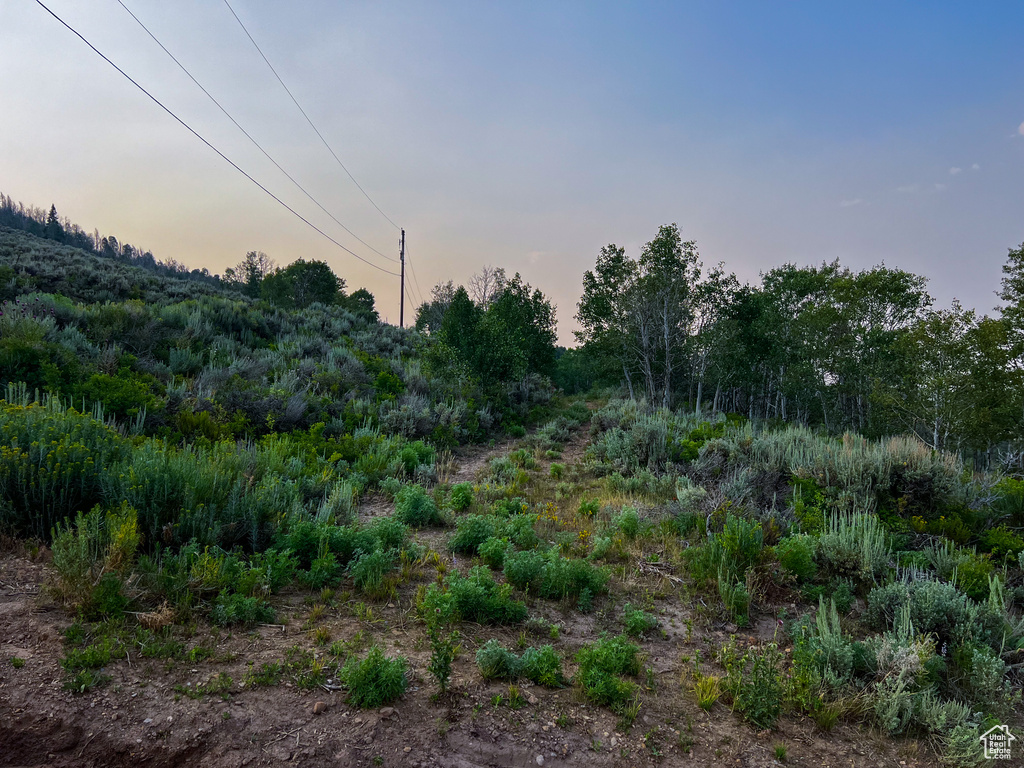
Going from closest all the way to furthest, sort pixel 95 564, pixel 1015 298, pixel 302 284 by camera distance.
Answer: pixel 95 564 < pixel 1015 298 < pixel 302 284

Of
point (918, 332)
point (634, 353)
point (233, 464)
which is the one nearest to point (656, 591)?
point (233, 464)

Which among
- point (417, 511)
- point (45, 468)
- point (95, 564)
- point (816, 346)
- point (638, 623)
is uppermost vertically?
point (816, 346)

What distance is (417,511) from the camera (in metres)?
6.48

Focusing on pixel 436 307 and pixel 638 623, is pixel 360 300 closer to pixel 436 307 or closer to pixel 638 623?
pixel 436 307

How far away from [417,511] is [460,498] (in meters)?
0.84

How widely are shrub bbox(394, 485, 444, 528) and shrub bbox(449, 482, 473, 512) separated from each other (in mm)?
520

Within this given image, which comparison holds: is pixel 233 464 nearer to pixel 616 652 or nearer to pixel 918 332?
pixel 616 652

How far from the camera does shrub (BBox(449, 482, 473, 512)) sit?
714cm

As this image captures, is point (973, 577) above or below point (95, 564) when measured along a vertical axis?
below

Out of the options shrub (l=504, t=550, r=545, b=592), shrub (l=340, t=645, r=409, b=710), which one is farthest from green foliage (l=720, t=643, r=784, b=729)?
shrub (l=340, t=645, r=409, b=710)

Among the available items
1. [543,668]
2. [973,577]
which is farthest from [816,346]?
[543,668]

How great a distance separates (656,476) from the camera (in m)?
9.77

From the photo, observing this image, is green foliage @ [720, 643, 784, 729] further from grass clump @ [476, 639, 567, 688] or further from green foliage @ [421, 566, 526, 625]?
green foliage @ [421, 566, 526, 625]

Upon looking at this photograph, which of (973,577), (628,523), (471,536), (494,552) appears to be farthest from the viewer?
(628,523)
